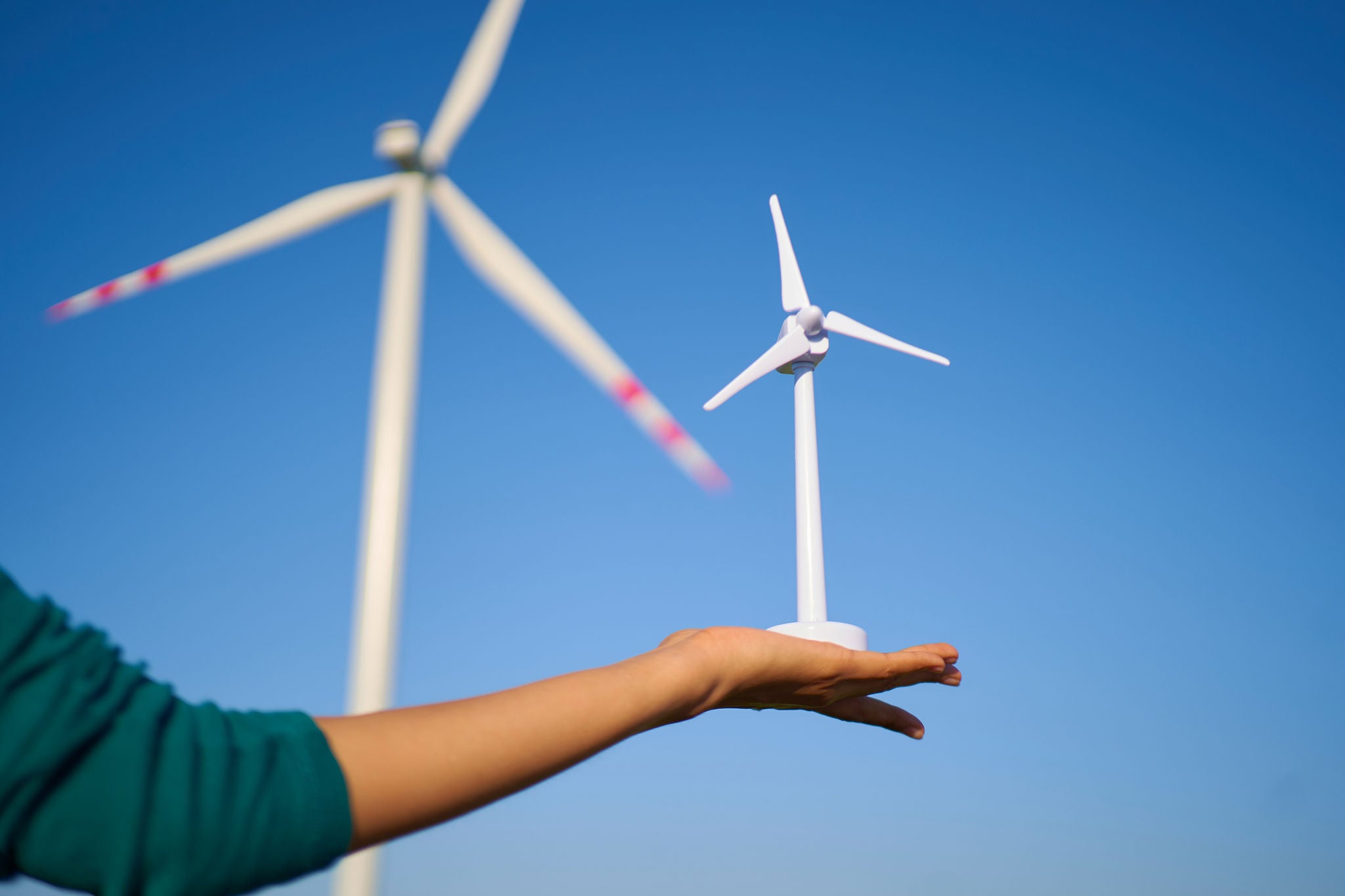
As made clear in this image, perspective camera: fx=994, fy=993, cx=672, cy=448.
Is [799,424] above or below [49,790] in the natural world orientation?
above

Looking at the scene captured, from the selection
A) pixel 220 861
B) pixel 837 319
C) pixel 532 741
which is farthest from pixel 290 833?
pixel 837 319

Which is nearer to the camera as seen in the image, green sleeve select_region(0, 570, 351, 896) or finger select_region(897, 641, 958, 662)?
green sleeve select_region(0, 570, 351, 896)

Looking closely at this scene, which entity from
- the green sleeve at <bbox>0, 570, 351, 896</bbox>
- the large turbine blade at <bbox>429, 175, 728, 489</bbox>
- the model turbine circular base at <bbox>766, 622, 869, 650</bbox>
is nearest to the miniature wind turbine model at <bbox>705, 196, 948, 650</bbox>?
the model turbine circular base at <bbox>766, 622, 869, 650</bbox>

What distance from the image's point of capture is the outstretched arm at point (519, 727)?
3.90ft

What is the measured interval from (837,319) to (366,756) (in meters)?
17.1

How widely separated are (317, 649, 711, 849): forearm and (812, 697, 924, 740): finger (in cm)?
115

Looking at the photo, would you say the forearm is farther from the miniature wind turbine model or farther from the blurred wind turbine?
the miniature wind turbine model

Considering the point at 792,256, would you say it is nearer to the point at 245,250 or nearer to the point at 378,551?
the point at 245,250

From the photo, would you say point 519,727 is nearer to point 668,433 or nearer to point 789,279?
point 668,433

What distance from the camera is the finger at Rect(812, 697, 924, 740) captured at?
2.66 metres

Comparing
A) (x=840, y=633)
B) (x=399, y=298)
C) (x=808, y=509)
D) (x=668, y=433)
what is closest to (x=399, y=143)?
(x=399, y=298)

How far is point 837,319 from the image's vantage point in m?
17.7

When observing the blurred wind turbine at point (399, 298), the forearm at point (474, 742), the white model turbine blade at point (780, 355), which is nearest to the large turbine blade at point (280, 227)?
the blurred wind turbine at point (399, 298)

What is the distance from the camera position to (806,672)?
209 cm
